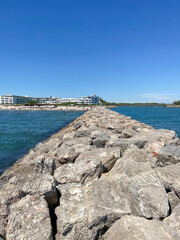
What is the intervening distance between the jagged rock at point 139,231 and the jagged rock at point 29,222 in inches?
34.6

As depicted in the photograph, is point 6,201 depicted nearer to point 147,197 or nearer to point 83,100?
point 147,197

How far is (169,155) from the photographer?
15.6 ft

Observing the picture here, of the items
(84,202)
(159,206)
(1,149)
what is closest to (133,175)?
(159,206)

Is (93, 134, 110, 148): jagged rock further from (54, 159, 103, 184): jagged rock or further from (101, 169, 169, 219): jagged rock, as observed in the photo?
(101, 169, 169, 219): jagged rock

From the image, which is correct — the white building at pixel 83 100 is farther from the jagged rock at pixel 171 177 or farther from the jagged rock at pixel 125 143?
the jagged rock at pixel 171 177

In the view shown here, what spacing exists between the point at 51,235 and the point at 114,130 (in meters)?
8.63

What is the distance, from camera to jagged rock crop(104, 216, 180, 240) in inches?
83.4

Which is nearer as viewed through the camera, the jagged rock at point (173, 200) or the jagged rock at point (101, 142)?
the jagged rock at point (173, 200)

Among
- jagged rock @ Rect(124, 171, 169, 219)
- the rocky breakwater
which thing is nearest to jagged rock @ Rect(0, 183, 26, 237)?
the rocky breakwater

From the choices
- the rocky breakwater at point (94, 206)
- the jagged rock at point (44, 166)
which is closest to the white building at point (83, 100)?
the jagged rock at point (44, 166)

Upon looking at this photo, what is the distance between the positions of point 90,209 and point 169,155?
10.1 feet

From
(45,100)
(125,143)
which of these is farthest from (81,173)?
(45,100)

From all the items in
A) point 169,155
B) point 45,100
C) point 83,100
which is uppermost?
point 83,100

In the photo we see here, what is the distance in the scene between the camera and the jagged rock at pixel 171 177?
130 inches
